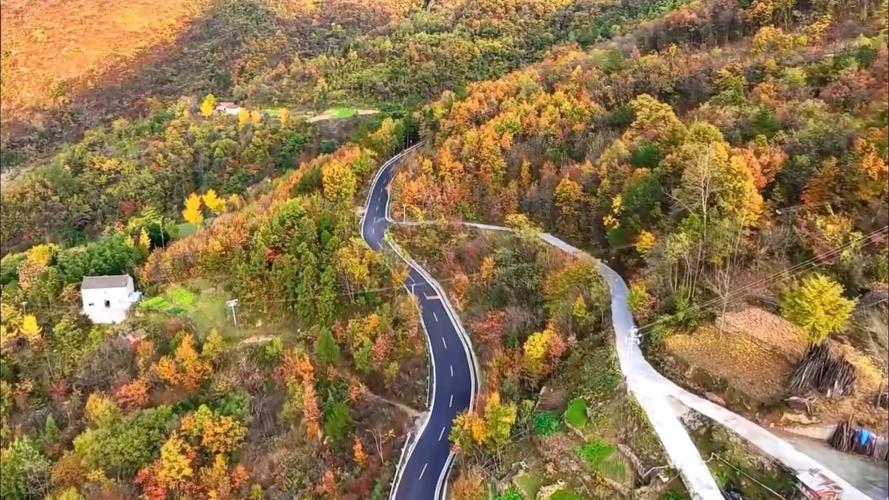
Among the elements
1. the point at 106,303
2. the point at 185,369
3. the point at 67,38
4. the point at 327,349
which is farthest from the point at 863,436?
the point at 67,38

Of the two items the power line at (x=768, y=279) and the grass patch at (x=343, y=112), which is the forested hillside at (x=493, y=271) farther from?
the grass patch at (x=343, y=112)

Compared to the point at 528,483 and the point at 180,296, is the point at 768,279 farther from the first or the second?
the point at 180,296

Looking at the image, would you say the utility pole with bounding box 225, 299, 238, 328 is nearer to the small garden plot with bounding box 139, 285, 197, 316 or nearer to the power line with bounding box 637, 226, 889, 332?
the small garden plot with bounding box 139, 285, 197, 316

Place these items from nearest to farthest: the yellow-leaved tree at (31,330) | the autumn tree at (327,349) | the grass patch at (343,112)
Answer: the autumn tree at (327,349)
the yellow-leaved tree at (31,330)
the grass patch at (343,112)

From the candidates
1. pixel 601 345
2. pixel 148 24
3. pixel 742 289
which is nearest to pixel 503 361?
pixel 601 345

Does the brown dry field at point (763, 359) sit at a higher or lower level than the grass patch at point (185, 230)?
higher

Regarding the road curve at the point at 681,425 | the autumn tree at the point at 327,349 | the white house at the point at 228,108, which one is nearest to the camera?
the road curve at the point at 681,425

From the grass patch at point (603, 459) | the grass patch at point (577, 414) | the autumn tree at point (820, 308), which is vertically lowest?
the grass patch at point (603, 459)

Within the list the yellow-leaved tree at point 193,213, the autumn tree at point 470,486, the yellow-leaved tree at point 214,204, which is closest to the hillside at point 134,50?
the yellow-leaved tree at point 214,204
